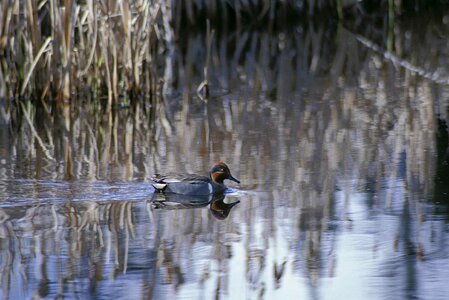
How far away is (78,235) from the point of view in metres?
6.21

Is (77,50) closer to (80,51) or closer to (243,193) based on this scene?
(80,51)

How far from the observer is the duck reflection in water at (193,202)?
273 inches

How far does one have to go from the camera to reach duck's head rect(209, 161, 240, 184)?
286 inches

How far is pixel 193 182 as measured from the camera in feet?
23.4

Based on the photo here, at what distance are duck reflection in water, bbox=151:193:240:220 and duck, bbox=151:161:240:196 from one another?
32mm

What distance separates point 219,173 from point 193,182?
0.74ft

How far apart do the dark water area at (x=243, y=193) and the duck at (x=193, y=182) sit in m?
0.07

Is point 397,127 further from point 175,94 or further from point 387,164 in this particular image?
point 175,94

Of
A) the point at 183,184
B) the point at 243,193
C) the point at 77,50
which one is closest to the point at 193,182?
the point at 183,184

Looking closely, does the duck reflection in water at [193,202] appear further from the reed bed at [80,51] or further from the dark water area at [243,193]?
the reed bed at [80,51]

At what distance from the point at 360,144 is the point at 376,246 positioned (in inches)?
107

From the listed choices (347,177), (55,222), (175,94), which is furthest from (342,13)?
(55,222)

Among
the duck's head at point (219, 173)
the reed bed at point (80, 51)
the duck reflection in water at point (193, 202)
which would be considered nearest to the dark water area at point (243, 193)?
the duck reflection in water at point (193, 202)

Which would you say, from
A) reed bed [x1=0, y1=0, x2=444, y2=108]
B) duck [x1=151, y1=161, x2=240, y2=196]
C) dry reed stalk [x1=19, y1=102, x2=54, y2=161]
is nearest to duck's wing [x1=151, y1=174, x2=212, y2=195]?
duck [x1=151, y1=161, x2=240, y2=196]
